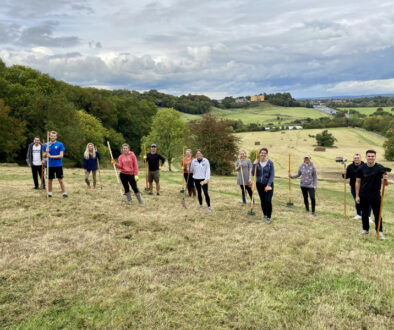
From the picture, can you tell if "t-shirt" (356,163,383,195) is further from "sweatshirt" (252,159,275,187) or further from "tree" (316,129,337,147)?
"tree" (316,129,337,147)

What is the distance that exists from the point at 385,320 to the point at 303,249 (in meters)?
2.78

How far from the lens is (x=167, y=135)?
4816 cm

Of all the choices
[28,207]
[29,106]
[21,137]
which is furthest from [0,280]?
[29,106]

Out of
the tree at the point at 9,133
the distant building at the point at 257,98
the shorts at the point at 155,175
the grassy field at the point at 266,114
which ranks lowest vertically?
the shorts at the point at 155,175

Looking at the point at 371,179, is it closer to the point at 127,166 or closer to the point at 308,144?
the point at 127,166

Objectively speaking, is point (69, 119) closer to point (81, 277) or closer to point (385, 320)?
point (81, 277)

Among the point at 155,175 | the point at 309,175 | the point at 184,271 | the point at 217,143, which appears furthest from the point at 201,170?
the point at 217,143

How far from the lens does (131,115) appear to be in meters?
67.7

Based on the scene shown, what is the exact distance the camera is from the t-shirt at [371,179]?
8336 millimetres

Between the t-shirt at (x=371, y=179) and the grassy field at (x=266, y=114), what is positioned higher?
the grassy field at (x=266, y=114)

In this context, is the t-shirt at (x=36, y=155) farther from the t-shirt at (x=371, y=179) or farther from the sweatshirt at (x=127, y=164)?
the t-shirt at (x=371, y=179)

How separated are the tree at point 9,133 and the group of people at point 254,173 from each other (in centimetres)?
2417

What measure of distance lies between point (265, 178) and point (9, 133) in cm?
3354

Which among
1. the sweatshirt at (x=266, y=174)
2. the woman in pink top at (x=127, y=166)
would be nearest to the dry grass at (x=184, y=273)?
the sweatshirt at (x=266, y=174)
